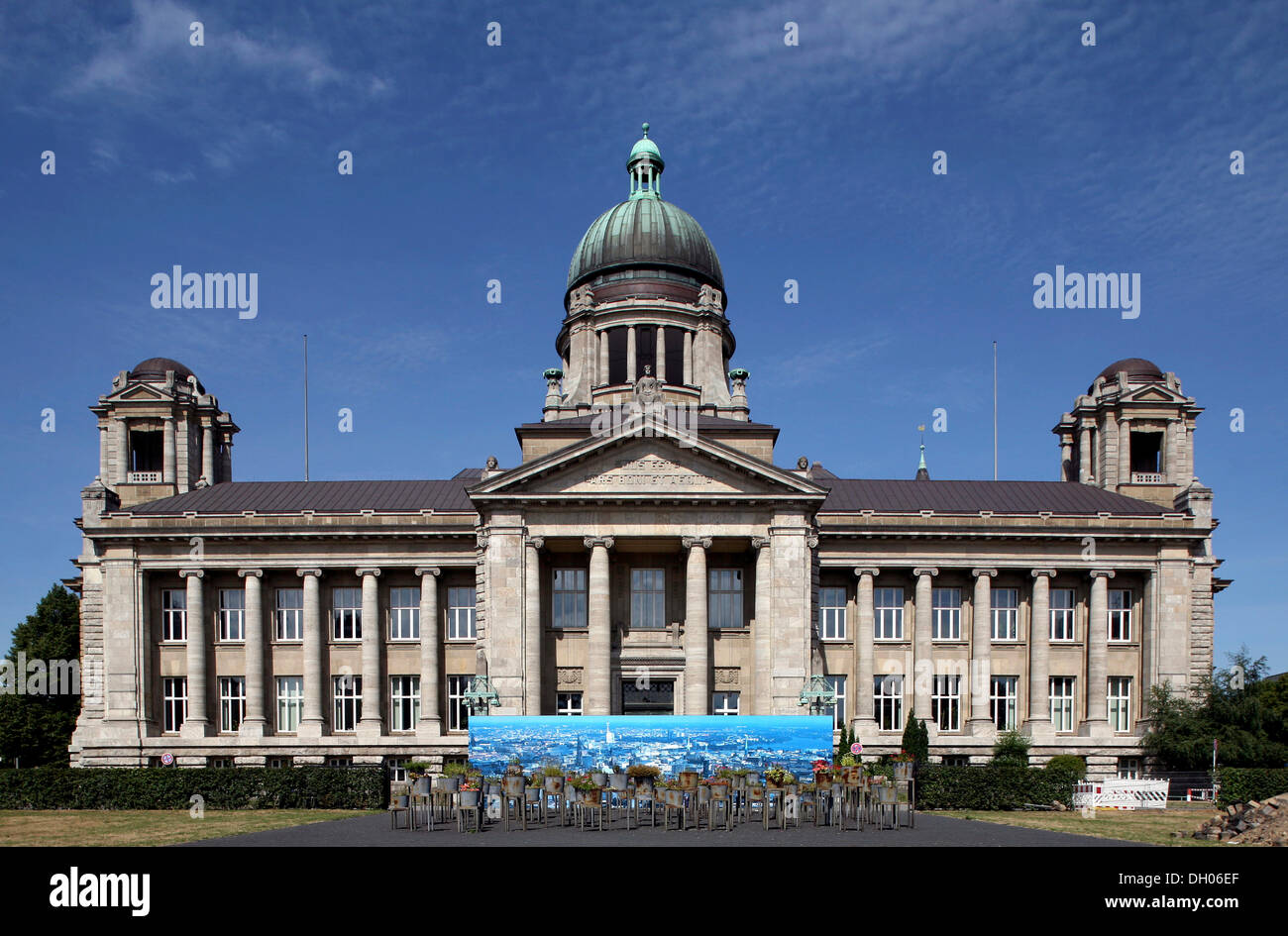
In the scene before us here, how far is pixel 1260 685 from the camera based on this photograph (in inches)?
2213

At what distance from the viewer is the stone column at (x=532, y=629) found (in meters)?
48.2

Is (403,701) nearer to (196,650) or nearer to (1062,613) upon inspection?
(196,650)

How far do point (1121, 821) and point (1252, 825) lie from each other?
28.0 ft

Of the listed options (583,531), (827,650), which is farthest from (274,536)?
(827,650)

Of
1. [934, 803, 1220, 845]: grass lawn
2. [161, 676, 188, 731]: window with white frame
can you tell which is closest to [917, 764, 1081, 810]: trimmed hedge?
[934, 803, 1220, 845]: grass lawn

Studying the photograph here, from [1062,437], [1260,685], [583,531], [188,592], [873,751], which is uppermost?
[1062,437]

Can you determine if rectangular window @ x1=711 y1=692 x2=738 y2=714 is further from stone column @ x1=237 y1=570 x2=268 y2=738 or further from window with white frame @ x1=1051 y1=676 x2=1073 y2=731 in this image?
stone column @ x1=237 y1=570 x2=268 y2=738

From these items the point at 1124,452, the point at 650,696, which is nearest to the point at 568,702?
the point at 650,696

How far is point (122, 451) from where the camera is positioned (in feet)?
215

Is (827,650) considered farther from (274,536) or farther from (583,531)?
(274,536)

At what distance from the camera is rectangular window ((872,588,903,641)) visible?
2363 inches

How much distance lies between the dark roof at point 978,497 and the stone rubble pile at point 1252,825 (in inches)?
1289
